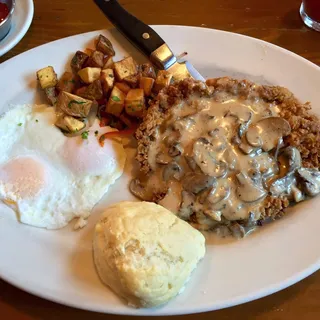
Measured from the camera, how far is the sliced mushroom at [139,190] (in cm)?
246

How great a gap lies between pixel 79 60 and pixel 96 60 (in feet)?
0.40

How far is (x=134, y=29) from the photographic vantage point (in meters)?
2.87

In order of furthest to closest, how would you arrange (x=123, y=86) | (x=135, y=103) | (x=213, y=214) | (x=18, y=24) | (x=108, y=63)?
(x=18, y=24) < (x=108, y=63) < (x=123, y=86) < (x=135, y=103) < (x=213, y=214)

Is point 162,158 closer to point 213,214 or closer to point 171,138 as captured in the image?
point 171,138

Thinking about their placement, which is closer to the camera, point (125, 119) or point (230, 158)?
point (230, 158)

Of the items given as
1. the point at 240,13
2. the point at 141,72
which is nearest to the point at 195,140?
the point at 141,72

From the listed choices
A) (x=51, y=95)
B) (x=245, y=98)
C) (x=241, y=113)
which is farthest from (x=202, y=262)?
(x=51, y=95)

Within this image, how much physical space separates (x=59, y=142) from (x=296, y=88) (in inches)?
59.1

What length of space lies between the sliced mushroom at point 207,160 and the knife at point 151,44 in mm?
585

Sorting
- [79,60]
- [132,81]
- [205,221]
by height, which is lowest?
[205,221]

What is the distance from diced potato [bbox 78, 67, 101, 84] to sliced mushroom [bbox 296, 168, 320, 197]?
52.5 inches

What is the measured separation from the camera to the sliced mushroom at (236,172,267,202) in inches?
89.4

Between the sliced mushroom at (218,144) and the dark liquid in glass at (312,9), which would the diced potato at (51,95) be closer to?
the sliced mushroom at (218,144)

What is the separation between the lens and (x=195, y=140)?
236 cm
